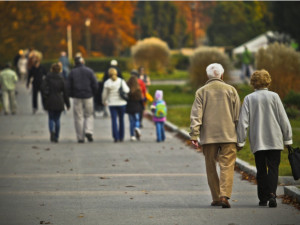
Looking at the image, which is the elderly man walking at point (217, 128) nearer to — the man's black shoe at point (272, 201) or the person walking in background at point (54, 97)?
the man's black shoe at point (272, 201)

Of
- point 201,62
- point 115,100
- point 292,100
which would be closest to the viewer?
point 115,100

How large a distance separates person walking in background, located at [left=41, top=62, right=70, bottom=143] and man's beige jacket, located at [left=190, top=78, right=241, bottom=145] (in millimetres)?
8659

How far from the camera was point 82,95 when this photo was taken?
17328 millimetres

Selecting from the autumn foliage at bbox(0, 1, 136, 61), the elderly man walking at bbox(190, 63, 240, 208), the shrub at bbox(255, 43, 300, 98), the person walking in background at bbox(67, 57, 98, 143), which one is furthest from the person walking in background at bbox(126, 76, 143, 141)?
the autumn foliage at bbox(0, 1, 136, 61)

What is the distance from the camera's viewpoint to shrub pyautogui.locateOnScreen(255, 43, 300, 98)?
23.8 metres

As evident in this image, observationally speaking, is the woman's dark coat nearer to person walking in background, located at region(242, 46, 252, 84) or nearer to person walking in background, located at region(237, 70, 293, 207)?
person walking in background, located at region(237, 70, 293, 207)

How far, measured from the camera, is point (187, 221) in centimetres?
827

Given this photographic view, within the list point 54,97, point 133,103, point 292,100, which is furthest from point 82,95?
point 292,100

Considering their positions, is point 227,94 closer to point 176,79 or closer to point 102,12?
point 176,79

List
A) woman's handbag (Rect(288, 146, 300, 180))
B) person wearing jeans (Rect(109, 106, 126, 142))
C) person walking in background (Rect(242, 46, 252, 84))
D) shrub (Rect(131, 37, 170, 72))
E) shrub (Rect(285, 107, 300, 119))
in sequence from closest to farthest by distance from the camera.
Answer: woman's handbag (Rect(288, 146, 300, 180)) → shrub (Rect(285, 107, 300, 119)) → person wearing jeans (Rect(109, 106, 126, 142)) → person walking in background (Rect(242, 46, 252, 84)) → shrub (Rect(131, 37, 170, 72))

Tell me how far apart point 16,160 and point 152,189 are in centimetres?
432

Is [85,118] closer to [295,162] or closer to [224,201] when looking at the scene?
[224,201]

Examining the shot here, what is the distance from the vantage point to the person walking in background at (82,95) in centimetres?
1733

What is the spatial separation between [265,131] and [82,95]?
8708 mm
